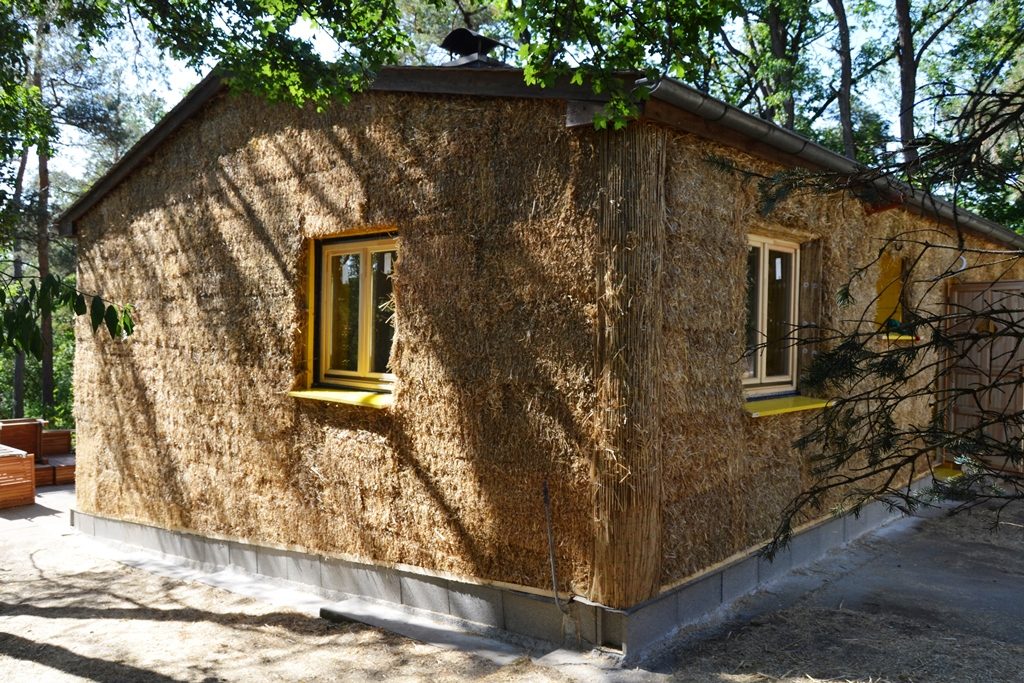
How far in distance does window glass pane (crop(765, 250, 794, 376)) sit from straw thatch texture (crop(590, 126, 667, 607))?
7.17ft

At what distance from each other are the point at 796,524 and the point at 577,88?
162 inches

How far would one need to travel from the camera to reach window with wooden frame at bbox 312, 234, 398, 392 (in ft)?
20.6

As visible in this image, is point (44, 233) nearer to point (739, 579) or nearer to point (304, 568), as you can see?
point (304, 568)

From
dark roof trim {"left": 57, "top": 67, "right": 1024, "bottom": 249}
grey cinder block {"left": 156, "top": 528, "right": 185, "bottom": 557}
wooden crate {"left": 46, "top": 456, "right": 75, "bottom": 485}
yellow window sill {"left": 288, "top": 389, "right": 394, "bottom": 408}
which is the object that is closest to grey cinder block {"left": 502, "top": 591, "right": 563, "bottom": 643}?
yellow window sill {"left": 288, "top": 389, "right": 394, "bottom": 408}

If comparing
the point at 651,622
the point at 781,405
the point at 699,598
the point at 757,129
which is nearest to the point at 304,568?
the point at 651,622

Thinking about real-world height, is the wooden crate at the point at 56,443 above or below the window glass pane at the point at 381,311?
below

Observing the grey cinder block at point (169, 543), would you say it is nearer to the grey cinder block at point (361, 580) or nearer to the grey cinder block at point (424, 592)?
the grey cinder block at point (361, 580)

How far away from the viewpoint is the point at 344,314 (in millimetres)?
6641

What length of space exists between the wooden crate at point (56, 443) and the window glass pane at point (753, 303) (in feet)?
40.0

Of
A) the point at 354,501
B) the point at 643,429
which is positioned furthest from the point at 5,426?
the point at 643,429

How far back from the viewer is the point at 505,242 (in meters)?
5.30

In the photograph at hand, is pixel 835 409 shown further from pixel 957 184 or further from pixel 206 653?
pixel 206 653

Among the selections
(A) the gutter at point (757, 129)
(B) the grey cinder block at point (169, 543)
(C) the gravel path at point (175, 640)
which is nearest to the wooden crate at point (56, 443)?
(C) the gravel path at point (175, 640)

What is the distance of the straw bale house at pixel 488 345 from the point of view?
4926 mm
